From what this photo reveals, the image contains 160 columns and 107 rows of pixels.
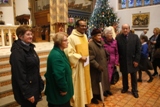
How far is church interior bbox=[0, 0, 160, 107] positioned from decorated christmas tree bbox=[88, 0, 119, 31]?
2.29ft

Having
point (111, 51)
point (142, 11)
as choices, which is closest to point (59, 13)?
point (142, 11)

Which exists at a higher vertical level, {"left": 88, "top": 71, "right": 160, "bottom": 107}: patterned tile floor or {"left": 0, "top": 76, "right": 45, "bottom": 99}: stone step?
{"left": 0, "top": 76, "right": 45, "bottom": 99}: stone step

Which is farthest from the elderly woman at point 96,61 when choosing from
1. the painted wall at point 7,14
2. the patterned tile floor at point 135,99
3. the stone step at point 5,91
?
the painted wall at point 7,14

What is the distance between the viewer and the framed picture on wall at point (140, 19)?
29.9ft

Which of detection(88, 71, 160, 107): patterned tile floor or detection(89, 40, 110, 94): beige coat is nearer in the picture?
detection(89, 40, 110, 94): beige coat

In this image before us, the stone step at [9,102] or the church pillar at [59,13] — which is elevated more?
the church pillar at [59,13]

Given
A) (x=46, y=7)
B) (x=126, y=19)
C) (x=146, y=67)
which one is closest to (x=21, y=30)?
(x=146, y=67)

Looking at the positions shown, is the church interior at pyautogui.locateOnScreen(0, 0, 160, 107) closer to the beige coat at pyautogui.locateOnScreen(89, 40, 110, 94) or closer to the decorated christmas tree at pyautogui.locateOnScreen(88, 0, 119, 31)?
the beige coat at pyautogui.locateOnScreen(89, 40, 110, 94)

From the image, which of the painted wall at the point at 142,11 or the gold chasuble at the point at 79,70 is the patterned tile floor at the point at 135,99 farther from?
the painted wall at the point at 142,11

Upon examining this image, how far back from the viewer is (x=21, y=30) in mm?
1766

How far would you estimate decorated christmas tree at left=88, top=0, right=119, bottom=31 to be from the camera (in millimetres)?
9438

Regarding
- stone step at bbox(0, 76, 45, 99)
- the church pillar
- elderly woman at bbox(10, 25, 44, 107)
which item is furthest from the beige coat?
the church pillar

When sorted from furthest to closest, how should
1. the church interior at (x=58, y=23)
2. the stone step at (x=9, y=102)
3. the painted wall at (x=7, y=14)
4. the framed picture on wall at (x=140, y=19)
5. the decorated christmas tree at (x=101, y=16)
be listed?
the decorated christmas tree at (x=101, y=16), the painted wall at (x=7, y=14), the framed picture on wall at (x=140, y=19), the church interior at (x=58, y=23), the stone step at (x=9, y=102)

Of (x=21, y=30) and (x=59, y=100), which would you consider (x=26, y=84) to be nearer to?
(x=59, y=100)
